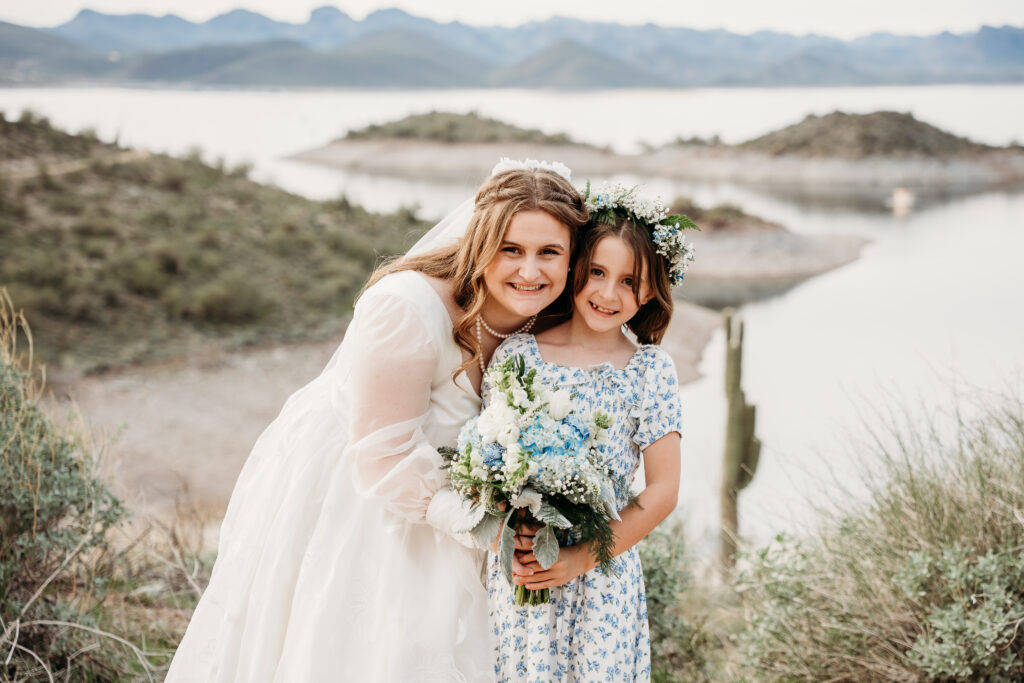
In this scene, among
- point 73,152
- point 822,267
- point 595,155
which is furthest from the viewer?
point 595,155

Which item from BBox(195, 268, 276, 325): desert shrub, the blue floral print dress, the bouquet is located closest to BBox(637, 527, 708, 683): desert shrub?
the blue floral print dress

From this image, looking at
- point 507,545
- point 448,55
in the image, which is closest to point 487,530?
point 507,545

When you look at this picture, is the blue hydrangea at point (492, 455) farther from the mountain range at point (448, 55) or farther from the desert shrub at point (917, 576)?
the mountain range at point (448, 55)

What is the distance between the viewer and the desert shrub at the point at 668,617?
3529mm

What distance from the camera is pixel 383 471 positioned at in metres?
2.10

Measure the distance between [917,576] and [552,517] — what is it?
1.90m

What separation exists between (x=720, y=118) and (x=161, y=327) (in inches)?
2394

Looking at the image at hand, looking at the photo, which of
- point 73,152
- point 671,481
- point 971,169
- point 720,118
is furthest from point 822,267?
point 720,118

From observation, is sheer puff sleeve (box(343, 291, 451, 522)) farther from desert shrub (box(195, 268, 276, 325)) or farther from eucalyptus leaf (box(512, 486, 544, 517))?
desert shrub (box(195, 268, 276, 325))

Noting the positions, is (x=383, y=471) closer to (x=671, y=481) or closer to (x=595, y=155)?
(x=671, y=481)

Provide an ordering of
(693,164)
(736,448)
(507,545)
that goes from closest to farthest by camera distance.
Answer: (507,545), (736,448), (693,164)

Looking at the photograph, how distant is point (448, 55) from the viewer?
9988cm

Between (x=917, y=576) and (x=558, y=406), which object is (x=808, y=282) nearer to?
(x=917, y=576)

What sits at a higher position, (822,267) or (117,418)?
(822,267)
